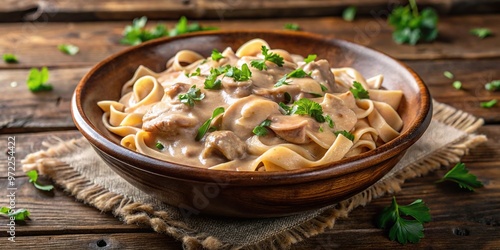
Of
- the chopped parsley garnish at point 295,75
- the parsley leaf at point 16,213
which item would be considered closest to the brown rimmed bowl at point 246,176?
the parsley leaf at point 16,213

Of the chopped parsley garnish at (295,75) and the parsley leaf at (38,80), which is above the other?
the chopped parsley garnish at (295,75)

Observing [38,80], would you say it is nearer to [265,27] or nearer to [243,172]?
[265,27]

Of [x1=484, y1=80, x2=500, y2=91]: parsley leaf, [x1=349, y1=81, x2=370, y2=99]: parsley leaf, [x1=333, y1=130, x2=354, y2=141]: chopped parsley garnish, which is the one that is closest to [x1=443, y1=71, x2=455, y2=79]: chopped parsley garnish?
[x1=484, y1=80, x2=500, y2=91]: parsley leaf

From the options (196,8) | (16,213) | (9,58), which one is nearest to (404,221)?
(16,213)

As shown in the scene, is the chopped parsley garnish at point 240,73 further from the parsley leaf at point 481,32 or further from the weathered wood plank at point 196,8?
the parsley leaf at point 481,32

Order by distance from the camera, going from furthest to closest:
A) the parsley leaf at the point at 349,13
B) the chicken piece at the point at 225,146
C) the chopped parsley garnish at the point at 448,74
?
1. the parsley leaf at the point at 349,13
2. the chopped parsley garnish at the point at 448,74
3. the chicken piece at the point at 225,146

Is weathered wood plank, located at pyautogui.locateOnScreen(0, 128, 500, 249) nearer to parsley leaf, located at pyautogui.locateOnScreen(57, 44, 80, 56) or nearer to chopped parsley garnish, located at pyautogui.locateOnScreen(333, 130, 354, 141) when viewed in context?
chopped parsley garnish, located at pyautogui.locateOnScreen(333, 130, 354, 141)
